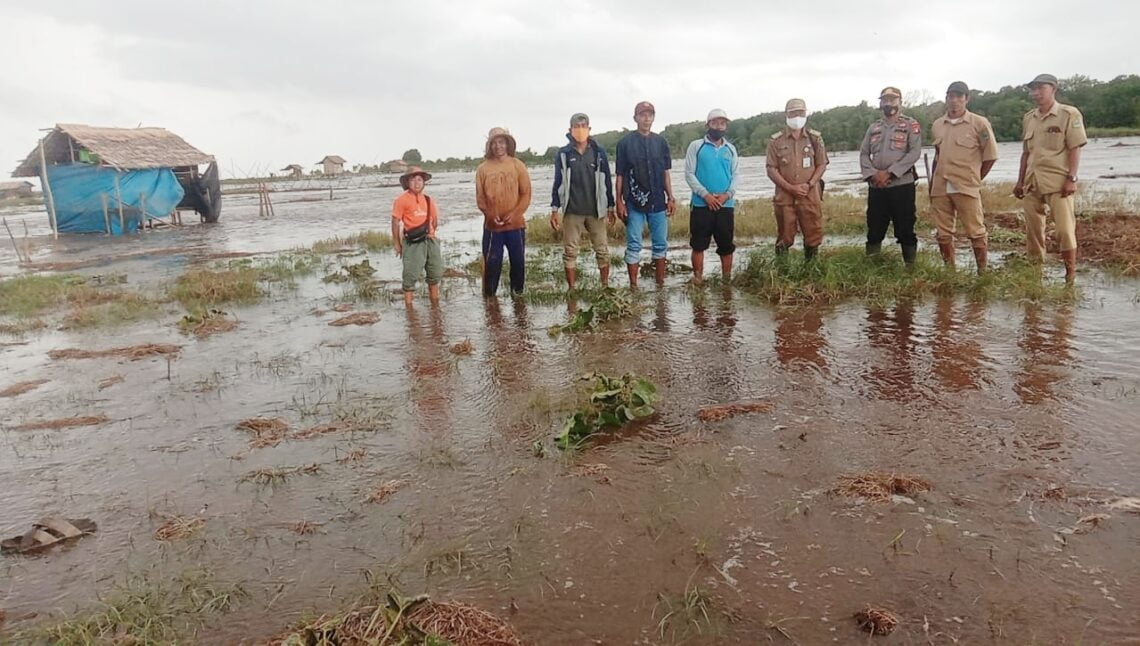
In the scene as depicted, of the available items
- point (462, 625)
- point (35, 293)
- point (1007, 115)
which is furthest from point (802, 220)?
point (1007, 115)

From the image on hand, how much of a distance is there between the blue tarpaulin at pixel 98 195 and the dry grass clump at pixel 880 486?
23.1 m

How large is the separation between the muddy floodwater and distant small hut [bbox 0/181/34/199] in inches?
2438

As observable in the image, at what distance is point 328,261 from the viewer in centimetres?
1191

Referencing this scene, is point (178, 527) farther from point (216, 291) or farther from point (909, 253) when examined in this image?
point (909, 253)

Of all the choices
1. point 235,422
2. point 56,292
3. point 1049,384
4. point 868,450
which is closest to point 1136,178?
point 1049,384

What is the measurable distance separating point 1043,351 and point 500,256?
4.93 m

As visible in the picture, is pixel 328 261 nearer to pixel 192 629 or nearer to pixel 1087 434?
pixel 192 629

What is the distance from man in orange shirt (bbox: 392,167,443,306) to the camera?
7270 mm

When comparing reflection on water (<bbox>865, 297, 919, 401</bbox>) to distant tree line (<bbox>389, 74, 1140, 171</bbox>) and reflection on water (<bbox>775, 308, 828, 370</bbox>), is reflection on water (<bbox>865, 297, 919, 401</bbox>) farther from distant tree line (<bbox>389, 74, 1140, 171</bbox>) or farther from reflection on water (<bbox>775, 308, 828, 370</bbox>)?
distant tree line (<bbox>389, 74, 1140, 171</bbox>)

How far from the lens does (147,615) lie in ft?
8.04


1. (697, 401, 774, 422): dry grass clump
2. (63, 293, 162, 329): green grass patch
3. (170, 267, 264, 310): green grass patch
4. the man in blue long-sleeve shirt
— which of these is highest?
the man in blue long-sleeve shirt

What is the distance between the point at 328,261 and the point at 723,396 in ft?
30.4

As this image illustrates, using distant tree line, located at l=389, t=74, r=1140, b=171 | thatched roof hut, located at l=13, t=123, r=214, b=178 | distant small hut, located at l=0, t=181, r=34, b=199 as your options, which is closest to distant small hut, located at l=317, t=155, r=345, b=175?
distant tree line, located at l=389, t=74, r=1140, b=171

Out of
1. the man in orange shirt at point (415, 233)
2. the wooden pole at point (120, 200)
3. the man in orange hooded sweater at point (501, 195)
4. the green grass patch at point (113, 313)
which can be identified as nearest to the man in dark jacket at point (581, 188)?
the man in orange hooded sweater at point (501, 195)
